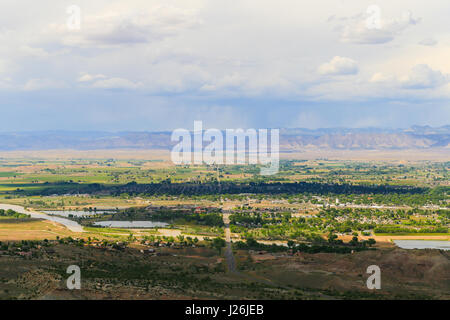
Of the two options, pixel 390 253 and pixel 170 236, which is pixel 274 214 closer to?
pixel 170 236

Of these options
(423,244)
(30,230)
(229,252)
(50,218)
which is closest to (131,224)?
(50,218)

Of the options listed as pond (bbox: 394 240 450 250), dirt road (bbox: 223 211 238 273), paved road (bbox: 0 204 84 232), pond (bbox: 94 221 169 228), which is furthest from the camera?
pond (bbox: 94 221 169 228)

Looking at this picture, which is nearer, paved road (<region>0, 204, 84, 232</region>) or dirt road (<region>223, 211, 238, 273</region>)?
dirt road (<region>223, 211, 238, 273</region>)

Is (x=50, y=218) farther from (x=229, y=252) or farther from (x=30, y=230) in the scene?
(x=229, y=252)

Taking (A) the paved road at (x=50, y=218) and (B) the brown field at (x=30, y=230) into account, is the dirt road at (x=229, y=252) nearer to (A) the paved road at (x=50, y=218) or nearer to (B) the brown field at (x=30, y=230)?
(B) the brown field at (x=30, y=230)

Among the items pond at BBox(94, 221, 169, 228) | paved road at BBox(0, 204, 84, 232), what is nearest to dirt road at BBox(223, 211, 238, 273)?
pond at BBox(94, 221, 169, 228)

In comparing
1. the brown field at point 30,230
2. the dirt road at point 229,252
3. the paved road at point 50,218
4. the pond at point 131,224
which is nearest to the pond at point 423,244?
the dirt road at point 229,252

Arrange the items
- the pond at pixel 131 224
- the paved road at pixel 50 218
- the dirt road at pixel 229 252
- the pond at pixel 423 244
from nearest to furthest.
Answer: the dirt road at pixel 229 252 → the pond at pixel 423 244 → the paved road at pixel 50 218 → the pond at pixel 131 224

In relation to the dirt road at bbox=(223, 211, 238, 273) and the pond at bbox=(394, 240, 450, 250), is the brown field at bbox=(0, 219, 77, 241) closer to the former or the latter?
the dirt road at bbox=(223, 211, 238, 273)
